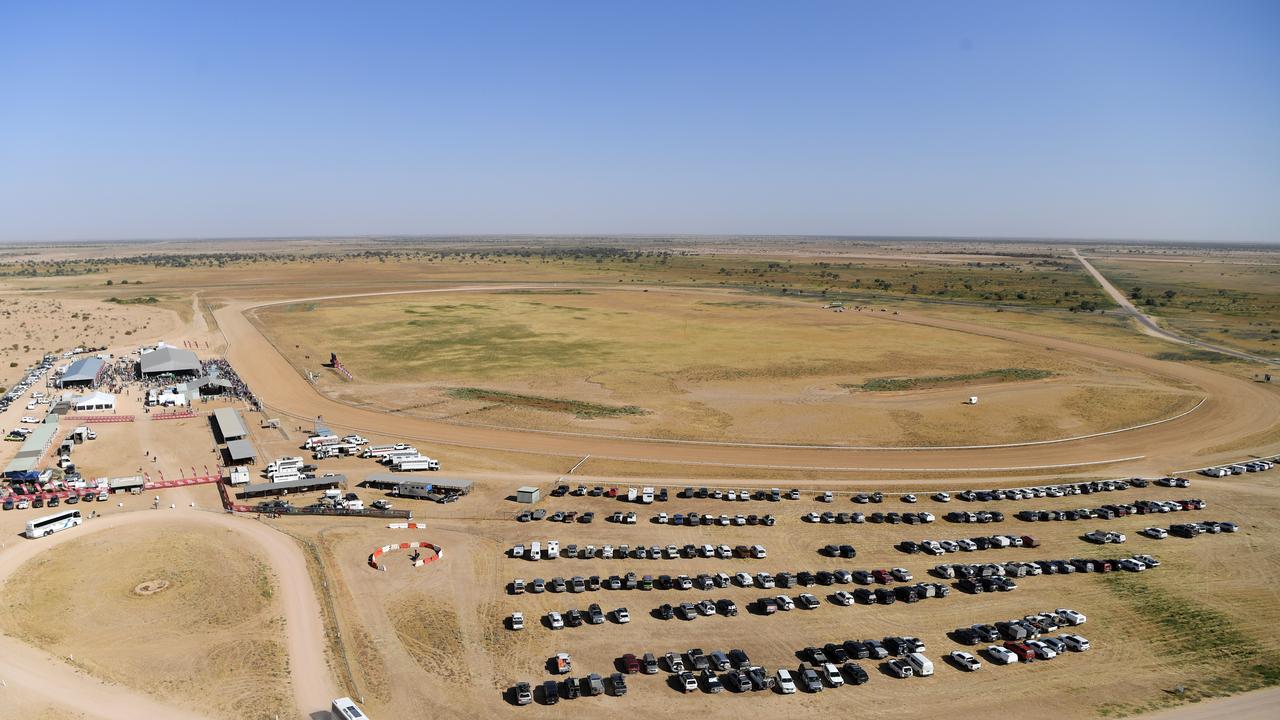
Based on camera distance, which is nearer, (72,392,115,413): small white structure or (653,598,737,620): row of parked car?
(653,598,737,620): row of parked car

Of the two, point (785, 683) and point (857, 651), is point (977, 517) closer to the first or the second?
point (857, 651)

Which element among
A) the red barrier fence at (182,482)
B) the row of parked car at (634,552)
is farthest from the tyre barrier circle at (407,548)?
the red barrier fence at (182,482)

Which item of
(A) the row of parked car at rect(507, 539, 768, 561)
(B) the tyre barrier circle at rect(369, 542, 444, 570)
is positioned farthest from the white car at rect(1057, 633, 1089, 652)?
(B) the tyre barrier circle at rect(369, 542, 444, 570)

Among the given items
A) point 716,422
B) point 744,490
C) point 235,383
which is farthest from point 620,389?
point 235,383

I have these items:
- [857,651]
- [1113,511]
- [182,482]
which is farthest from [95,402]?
[1113,511]

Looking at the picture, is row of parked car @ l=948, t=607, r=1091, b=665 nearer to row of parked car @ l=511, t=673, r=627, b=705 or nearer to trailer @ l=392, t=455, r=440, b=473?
row of parked car @ l=511, t=673, r=627, b=705

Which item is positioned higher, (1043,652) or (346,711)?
(346,711)

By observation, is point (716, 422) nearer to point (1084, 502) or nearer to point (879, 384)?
point (879, 384)
